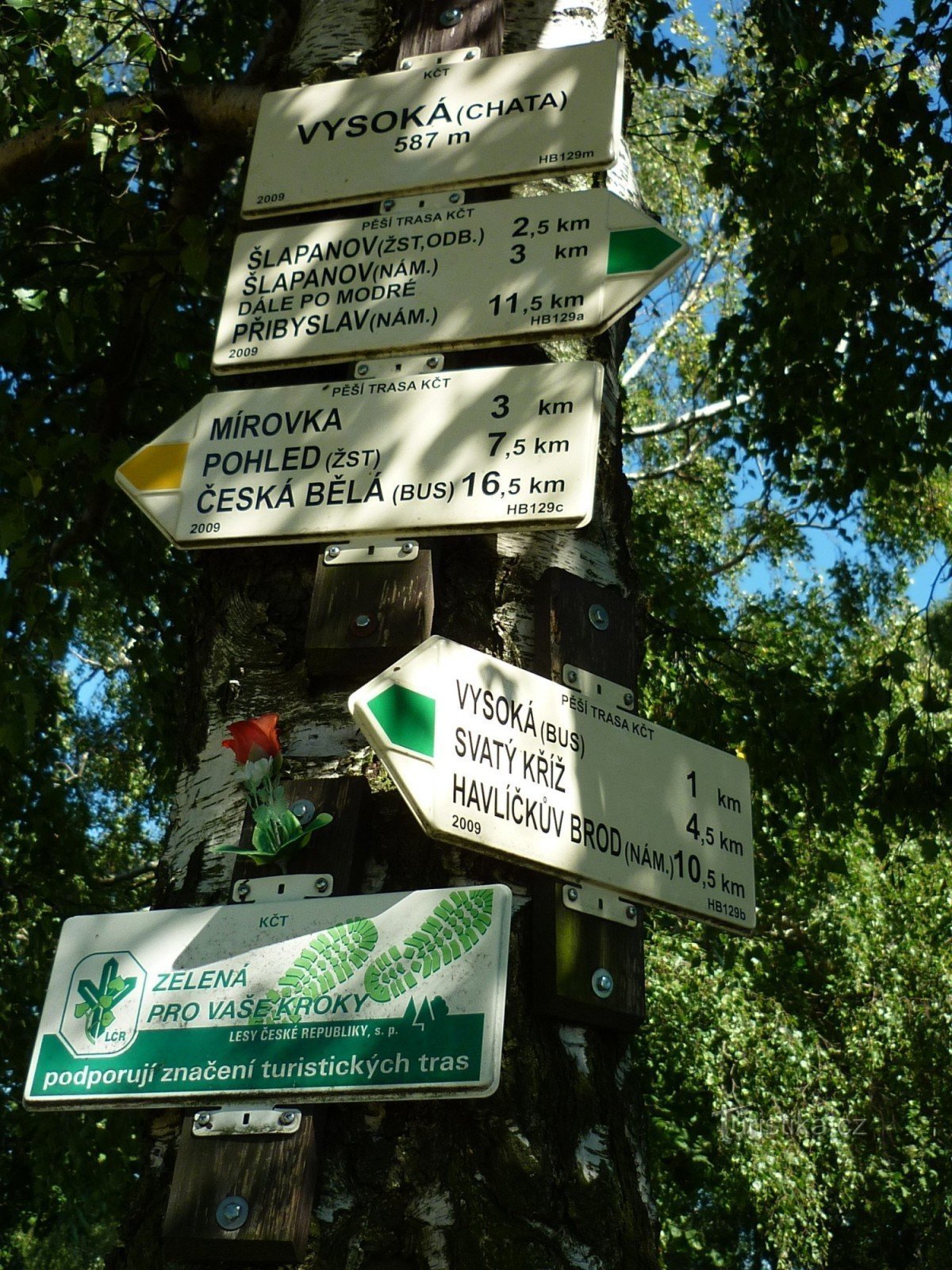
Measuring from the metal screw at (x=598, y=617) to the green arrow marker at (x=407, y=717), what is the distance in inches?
17.0

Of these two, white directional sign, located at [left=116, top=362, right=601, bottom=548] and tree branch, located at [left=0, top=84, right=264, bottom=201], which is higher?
tree branch, located at [left=0, top=84, right=264, bottom=201]

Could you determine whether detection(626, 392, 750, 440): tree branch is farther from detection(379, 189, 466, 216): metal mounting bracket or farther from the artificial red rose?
the artificial red rose

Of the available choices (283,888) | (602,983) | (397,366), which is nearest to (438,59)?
(397,366)

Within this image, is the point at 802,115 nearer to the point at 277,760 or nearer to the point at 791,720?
the point at 791,720

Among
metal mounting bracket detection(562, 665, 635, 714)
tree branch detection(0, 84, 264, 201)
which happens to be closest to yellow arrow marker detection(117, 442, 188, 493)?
metal mounting bracket detection(562, 665, 635, 714)

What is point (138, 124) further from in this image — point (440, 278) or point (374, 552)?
point (374, 552)

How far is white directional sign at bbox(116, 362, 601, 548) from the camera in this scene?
70.9 inches

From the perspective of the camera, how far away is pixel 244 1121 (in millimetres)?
1518

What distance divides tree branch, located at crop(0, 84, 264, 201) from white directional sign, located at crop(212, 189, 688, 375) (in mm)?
921

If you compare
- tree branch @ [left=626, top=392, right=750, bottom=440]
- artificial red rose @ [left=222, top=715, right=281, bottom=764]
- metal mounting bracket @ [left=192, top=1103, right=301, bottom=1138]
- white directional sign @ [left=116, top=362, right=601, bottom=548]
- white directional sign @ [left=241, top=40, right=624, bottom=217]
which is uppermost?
tree branch @ [left=626, top=392, right=750, bottom=440]

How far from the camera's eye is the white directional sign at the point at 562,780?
60.7 inches

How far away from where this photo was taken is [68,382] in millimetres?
4391

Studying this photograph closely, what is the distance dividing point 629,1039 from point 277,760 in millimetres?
610

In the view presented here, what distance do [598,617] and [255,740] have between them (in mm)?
534
